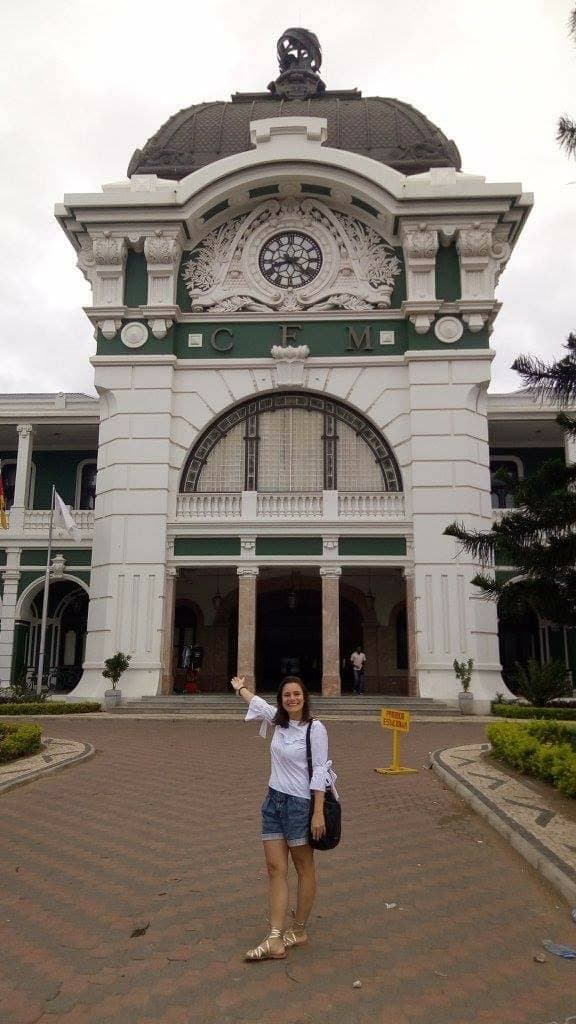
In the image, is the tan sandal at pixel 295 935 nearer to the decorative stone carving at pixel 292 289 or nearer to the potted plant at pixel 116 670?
the potted plant at pixel 116 670

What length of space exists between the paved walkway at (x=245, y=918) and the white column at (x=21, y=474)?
62.5 ft

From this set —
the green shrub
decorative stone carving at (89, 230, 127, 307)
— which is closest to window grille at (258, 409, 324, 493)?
decorative stone carving at (89, 230, 127, 307)

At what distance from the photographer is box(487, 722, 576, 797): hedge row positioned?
8.76m

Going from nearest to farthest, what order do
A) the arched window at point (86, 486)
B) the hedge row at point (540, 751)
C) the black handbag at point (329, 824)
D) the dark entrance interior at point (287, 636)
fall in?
the black handbag at point (329, 824) → the hedge row at point (540, 751) → the dark entrance interior at point (287, 636) → the arched window at point (86, 486)

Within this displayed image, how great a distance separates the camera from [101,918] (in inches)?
213

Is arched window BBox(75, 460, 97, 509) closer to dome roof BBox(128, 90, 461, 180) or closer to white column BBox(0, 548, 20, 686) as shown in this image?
white column BBox(0, 548, 20, 686)

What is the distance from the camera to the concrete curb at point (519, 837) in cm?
594

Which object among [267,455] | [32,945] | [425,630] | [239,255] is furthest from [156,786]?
[239,255]

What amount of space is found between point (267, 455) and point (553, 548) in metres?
15.0

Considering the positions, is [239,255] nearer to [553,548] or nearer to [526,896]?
[553,548]

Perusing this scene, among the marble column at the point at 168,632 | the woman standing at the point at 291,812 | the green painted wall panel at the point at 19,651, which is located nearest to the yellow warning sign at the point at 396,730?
the woman standing at the point at 291,812

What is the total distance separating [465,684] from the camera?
69.9 feet

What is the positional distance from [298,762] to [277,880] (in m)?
0.68

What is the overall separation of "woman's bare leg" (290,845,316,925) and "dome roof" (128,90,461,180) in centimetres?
2684
